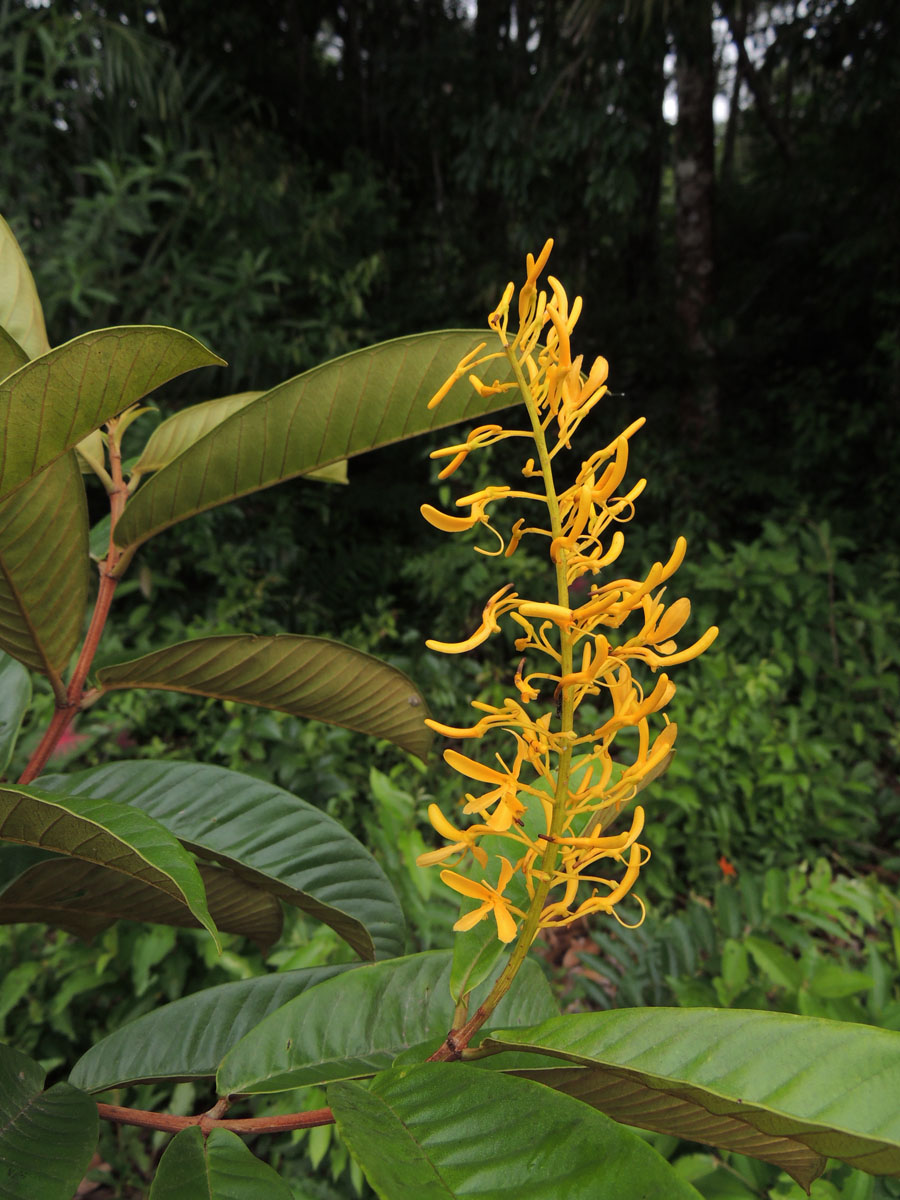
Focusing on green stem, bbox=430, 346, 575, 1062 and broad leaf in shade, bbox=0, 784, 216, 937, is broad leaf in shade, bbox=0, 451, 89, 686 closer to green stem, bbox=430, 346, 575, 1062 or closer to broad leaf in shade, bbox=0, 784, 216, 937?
broad leaf in shade, bbox=0, 784, 216, 937

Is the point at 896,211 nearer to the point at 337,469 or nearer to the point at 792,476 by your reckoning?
the point at 792,476

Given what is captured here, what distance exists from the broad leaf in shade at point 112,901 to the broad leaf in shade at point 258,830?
4 centimetres

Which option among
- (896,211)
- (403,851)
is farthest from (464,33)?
(403,851)

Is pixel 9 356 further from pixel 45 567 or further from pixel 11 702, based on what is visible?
pixel 11 702

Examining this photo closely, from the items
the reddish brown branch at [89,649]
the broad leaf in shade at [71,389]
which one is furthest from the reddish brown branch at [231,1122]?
the broad leaf in shade at [71,389]

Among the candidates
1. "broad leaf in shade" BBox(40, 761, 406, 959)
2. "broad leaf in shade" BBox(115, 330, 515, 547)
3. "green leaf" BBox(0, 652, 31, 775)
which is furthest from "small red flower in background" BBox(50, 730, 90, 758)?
"broad leaf in shade" BBox(115, 330, 515, 547)

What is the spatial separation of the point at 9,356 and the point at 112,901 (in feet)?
1.30

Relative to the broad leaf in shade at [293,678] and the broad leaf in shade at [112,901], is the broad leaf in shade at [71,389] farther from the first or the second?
the broad leaf in shade at [112,901]

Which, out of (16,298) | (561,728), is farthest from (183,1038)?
(16,298)

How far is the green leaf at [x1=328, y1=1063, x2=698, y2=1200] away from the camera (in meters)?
0.30

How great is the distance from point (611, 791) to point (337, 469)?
1.37 ft

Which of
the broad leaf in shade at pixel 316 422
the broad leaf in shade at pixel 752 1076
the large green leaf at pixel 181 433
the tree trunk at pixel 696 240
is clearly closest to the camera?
the broad leaf in shade at pixel 752 1076

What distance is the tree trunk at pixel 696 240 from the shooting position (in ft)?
12.0

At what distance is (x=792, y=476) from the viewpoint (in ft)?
13.1
